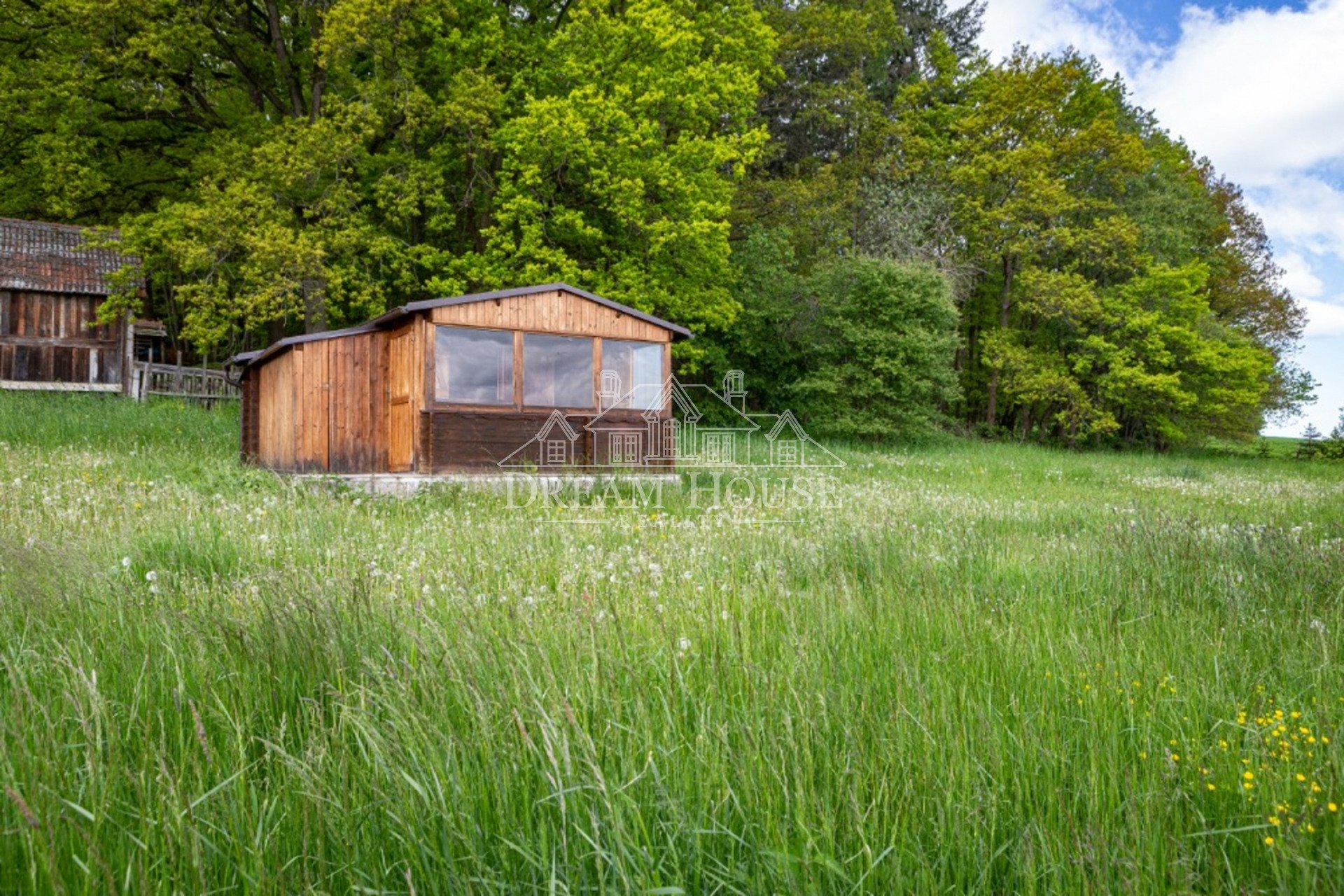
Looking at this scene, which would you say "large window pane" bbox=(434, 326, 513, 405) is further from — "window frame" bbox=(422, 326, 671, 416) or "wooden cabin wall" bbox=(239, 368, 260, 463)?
"wooden cabin wall" bbox=(239, 368, 260, 463)

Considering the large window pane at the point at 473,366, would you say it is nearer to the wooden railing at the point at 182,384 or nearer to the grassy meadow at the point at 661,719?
the grassy meadow at the point at 661,719

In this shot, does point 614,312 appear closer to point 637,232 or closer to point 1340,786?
point 637,232

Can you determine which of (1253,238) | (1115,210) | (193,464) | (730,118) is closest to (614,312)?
(193,464)

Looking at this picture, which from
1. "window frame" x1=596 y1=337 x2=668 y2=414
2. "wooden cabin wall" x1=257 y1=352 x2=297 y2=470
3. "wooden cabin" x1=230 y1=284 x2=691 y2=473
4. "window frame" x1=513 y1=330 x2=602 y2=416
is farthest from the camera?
"window frame" x1=596 y1=337 x2=668 y2=414

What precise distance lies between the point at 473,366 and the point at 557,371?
162 cm

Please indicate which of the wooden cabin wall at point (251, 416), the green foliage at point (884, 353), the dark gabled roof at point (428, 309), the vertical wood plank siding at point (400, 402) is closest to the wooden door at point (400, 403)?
the vertical wood plank siding at point (400, 402)

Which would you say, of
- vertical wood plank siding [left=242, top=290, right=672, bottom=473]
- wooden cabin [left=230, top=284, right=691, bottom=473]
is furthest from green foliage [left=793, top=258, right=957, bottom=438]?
vertical wood plank siding [left=242, top=290, right=672, bottom=473]

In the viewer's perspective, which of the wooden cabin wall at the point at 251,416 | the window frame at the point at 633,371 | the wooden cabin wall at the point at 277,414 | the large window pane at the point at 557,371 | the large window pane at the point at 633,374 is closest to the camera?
the large window pane at the point at 557,371

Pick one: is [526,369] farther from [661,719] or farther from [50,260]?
[50,260]

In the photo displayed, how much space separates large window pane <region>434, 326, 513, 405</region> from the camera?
14.6 meters

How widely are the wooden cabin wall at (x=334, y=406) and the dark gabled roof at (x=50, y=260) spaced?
515 inches

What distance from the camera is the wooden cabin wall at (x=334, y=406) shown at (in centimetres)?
1527

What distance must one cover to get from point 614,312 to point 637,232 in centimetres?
1134

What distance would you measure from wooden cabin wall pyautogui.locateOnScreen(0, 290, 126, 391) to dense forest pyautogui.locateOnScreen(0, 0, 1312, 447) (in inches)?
119
